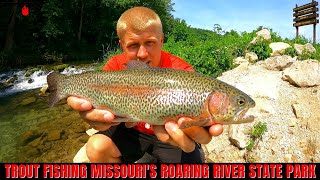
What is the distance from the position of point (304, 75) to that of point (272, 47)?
413 cm

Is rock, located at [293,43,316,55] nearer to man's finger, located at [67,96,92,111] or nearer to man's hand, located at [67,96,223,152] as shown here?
man's hand, located at [67,96,223,152]

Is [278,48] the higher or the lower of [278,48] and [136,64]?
the higher

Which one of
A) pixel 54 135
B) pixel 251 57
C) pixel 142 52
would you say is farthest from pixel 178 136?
pixel 251 57

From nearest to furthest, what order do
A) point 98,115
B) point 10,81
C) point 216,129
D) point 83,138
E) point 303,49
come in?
point 216,129
point 98,115
point 83,138
point 303,49
point 10,81

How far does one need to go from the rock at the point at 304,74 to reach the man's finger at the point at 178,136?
558 centimetres

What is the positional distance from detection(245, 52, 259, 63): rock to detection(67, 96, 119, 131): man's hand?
871cm

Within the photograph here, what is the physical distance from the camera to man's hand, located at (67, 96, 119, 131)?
4082mm

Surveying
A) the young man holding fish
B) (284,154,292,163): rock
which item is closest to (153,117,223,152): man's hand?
the young man holding fish

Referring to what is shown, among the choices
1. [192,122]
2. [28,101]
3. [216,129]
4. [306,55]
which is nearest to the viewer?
[192,122]

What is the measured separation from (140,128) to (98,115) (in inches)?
49.2

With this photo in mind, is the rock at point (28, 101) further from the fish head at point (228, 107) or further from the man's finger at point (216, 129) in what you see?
the fish head at point (228, 107)

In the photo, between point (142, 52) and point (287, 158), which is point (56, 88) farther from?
point (287, 158)

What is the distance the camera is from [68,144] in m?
10.1

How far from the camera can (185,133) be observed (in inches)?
159
